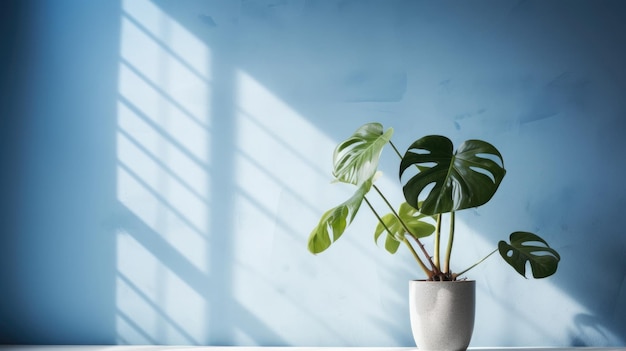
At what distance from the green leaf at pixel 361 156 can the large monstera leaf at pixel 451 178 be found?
8cm

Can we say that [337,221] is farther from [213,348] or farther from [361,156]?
[213,348]

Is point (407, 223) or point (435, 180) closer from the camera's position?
point (435, 180)

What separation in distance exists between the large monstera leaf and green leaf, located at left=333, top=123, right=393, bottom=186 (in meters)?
0.08

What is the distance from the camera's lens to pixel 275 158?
218 centimetres

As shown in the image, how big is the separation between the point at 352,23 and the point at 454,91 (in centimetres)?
43

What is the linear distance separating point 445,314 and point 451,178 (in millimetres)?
443

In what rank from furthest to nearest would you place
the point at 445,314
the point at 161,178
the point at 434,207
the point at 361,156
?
the point at 161,178, the point at 445,314, the point at 361,156, the point at 434,207

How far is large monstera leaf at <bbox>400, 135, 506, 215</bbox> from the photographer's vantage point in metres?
1.51

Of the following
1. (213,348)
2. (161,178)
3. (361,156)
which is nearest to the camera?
(361,156)

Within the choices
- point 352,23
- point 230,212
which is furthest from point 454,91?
point 230,212

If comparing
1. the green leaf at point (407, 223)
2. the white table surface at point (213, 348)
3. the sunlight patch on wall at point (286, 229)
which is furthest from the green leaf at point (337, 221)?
the white table surface at point (213, 348)

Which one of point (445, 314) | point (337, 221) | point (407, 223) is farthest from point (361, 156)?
point (445, 314)

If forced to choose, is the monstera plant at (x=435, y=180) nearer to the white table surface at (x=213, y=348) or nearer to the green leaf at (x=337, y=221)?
the green leaf at (x=337, y=221)

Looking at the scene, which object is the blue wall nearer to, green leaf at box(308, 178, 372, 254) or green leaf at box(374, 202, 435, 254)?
green leaf at box(374, 202, 435, 254)
